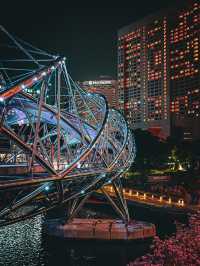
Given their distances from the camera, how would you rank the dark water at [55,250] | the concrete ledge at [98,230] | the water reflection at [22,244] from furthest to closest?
the concrete ledge at [98,230] < the dark water at [55,250] < the water reflection at [22,244]

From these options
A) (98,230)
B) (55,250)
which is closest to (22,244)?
(55,250)

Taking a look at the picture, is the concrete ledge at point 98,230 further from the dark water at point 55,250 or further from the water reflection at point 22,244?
the water reflection at point 22,244

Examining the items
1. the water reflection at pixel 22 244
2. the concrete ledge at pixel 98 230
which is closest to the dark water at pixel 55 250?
the water reflection at pixel 22 244

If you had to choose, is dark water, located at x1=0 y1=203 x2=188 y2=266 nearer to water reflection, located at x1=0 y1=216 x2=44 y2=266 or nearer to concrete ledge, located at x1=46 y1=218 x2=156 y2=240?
water reflection, located at x1=0 y1=216 x2=44 y2=266

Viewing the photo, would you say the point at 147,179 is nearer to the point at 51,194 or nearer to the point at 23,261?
the point at 23,261

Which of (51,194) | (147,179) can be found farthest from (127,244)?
(147,179)

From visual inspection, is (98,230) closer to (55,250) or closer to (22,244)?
(55,250)

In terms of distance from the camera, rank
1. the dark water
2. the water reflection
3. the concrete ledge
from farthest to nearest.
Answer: the concrete ledge → the dark water → the water reflection

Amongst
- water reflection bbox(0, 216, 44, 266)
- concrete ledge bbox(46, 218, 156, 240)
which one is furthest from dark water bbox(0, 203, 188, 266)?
concrete ledge bbox(46, 218, 156, 240)
